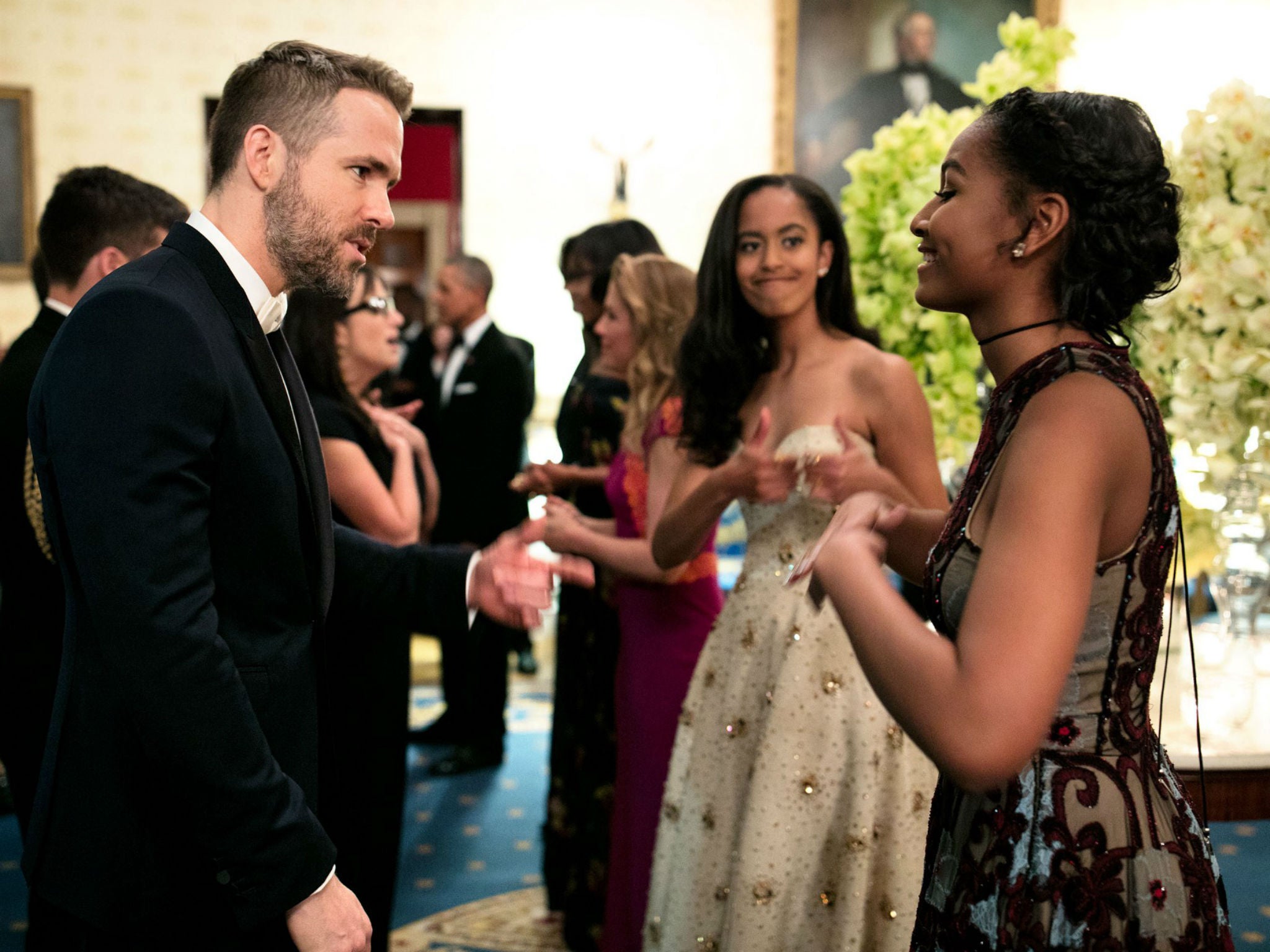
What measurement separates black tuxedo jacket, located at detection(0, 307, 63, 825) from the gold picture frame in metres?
6.18

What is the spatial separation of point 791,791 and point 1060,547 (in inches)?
45.8

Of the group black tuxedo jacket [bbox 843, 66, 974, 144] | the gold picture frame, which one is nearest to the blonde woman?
the gold picture frame

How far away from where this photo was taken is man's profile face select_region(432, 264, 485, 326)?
18.4ft

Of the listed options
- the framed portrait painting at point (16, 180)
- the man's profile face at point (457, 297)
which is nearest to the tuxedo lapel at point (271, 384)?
the man's profile face at point (457, 297)

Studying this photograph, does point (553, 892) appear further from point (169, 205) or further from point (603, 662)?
point (169, 205)

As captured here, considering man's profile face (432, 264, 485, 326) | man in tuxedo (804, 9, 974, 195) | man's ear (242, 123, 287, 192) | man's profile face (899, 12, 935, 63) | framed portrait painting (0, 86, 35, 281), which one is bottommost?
man's ear (242, 123, 287, 192)

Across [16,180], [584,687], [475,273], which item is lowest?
[584,687]

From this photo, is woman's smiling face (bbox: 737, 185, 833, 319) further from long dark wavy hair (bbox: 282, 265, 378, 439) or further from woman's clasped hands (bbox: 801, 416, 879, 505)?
long dark wavy hair (bbox: 282, 265, 378, 439)

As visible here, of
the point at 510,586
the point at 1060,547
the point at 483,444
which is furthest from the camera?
the point at 483,444

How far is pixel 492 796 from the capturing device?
14.9ft

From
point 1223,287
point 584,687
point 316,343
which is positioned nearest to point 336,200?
point 316,343

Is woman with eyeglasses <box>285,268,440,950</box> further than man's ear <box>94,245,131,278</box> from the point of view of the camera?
Yes

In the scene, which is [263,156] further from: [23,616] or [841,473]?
[23,616]

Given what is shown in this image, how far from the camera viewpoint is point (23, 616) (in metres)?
2.26
